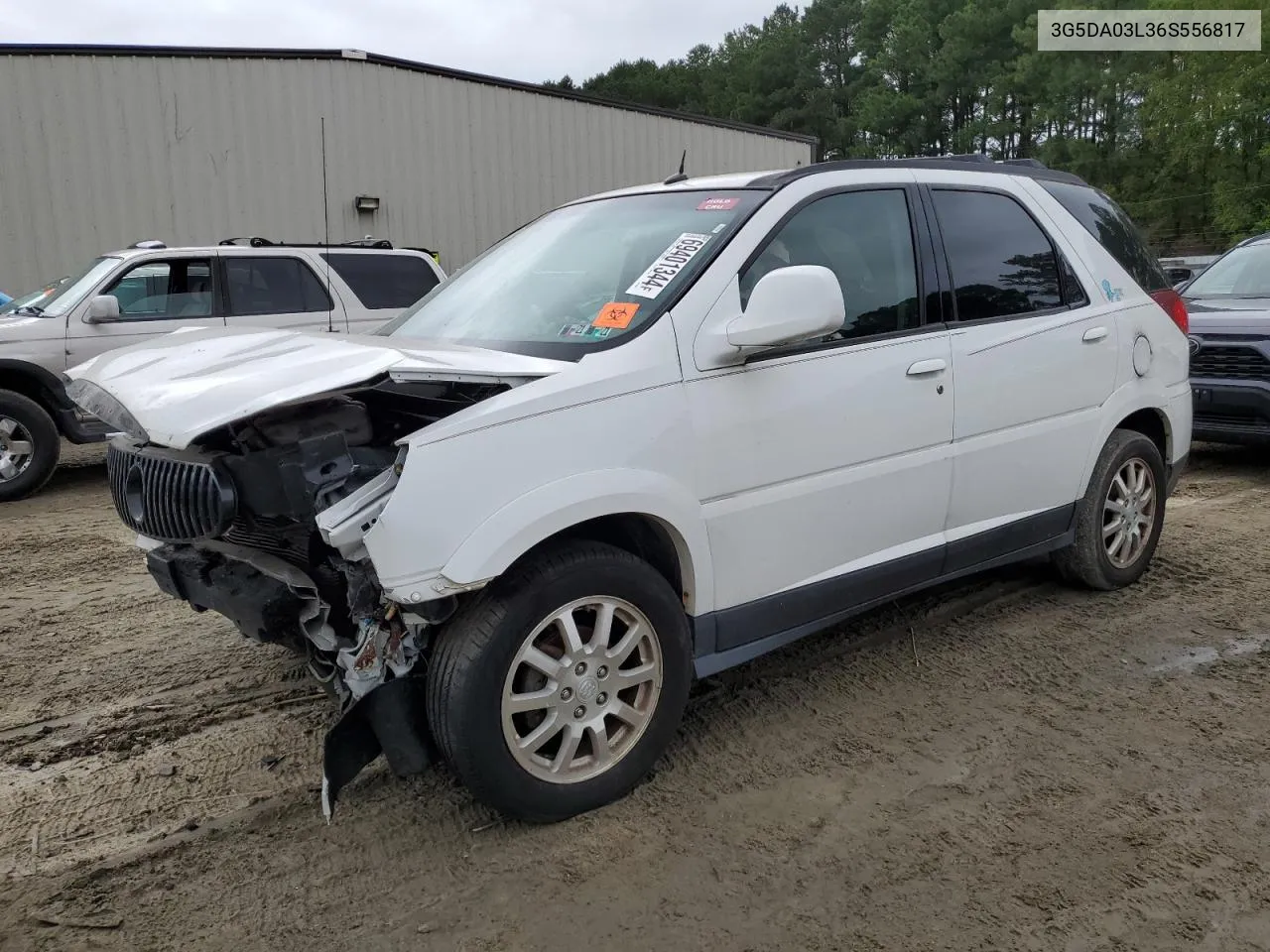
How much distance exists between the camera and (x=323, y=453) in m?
2.77

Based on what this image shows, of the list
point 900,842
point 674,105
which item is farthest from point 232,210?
point 674,105

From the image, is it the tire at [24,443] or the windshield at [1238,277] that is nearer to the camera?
the tire at [24,443]

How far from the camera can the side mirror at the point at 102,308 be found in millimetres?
8000

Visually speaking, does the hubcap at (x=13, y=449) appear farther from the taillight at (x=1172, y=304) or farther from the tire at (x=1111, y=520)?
the taillight at (x=1172, y=304)

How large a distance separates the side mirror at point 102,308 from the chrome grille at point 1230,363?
8720mm

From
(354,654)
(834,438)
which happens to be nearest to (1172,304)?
(834,438)

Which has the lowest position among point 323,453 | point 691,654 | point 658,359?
point 691,654

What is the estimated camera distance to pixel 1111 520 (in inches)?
186

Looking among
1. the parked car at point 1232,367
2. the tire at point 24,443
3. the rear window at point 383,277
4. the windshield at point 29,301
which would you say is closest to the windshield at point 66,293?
the windshield at point 29,301

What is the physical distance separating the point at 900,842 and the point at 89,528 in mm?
5937

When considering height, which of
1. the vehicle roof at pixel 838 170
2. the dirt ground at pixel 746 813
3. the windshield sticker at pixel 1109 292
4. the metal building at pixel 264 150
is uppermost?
the metal building at pixel 264 150

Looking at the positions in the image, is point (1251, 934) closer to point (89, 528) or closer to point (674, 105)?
point (89, 528)

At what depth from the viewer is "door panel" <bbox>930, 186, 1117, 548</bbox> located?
3.86m

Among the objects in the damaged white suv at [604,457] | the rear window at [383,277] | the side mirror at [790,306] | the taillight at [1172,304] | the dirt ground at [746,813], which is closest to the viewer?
the dirt ground at [746,813]
